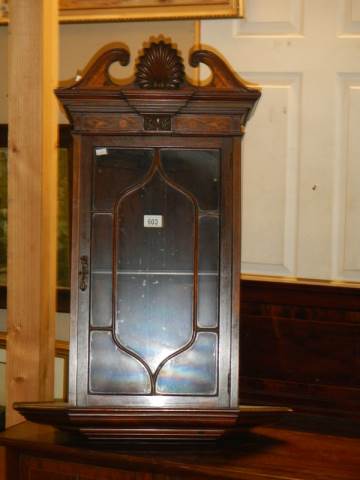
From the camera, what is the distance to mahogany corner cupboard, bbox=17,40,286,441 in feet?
5.82

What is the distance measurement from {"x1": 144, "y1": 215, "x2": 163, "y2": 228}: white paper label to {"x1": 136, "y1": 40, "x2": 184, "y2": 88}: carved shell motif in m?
0.29

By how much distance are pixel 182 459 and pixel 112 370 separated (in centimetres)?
25

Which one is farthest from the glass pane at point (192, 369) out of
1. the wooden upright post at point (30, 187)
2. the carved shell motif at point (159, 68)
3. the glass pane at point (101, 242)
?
the carved shell motif at point (159, 68)

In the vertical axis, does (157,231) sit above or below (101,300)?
above

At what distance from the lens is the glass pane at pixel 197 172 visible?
1794mm

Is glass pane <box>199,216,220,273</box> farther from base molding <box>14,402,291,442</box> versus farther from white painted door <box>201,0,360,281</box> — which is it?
white painted door <box>201,0,360,281</box>

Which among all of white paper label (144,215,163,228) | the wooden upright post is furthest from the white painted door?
white paper label (144,215,163,228)

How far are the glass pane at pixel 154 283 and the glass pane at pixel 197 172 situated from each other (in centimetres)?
6

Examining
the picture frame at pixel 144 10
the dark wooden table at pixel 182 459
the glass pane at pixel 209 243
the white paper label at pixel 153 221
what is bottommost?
the dark wooden table at pixel 182 459

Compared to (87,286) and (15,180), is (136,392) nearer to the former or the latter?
(87,286)

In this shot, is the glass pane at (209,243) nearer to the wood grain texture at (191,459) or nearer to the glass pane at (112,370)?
the glass pane at (112,370)

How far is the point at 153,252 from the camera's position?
1815mm

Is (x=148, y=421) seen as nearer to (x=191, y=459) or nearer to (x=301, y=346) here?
(x=191, y=459)

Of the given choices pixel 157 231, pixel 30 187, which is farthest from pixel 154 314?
pixel 30 187
